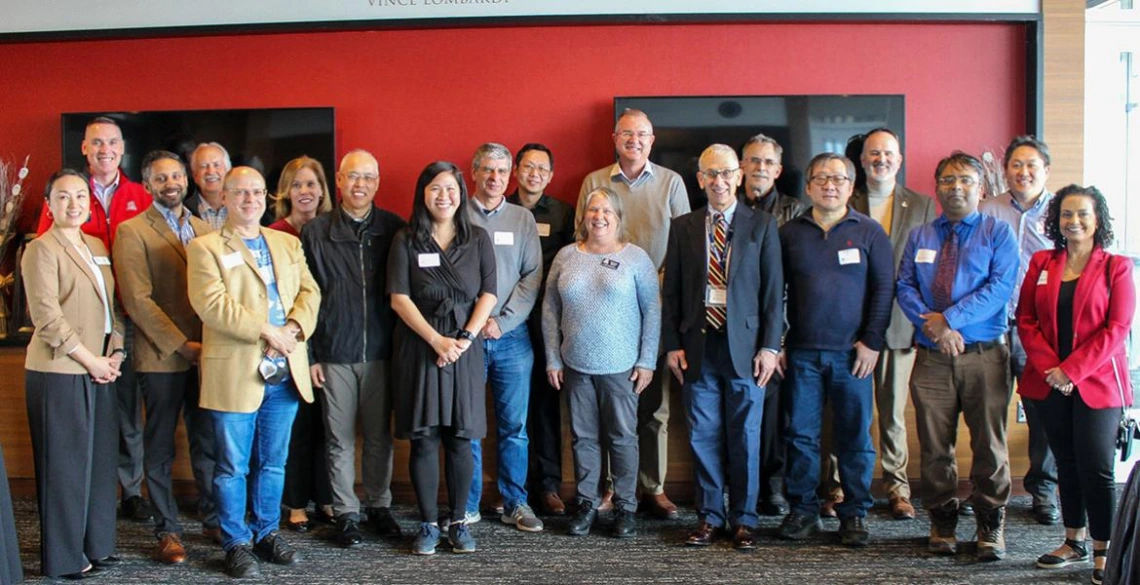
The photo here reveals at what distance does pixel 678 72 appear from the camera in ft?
16.8

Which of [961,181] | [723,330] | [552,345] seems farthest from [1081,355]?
[552,345]

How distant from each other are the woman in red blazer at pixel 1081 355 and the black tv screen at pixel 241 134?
3724mm

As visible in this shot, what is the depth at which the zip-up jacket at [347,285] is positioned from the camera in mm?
3818

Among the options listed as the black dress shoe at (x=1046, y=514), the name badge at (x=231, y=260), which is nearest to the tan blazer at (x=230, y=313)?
the name badge at (x=231, y=260)

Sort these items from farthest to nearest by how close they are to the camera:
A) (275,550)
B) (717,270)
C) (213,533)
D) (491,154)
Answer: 1. (491,154)
2. (213,533)
3. (717,270)
4. (275,550)

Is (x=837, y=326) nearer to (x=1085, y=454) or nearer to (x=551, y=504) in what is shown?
(x=1085, y=454)

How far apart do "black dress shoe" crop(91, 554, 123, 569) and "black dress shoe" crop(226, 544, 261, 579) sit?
1.69ft

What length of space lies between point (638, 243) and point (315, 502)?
196 cm

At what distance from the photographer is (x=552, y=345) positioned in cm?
403

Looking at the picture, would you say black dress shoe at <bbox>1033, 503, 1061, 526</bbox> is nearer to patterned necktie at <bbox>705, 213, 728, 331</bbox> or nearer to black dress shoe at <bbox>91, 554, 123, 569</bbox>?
patterned necktie at <bbox>705, 213, 728, 331</bbox>

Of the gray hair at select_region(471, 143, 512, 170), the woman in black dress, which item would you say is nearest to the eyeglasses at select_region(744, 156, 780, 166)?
the gray hair at select_region(471, 143, 512, 170)

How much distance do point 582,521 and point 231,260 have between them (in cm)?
186

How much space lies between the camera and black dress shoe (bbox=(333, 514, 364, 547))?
3.86 m

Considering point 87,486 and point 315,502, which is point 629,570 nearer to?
point 315,502
